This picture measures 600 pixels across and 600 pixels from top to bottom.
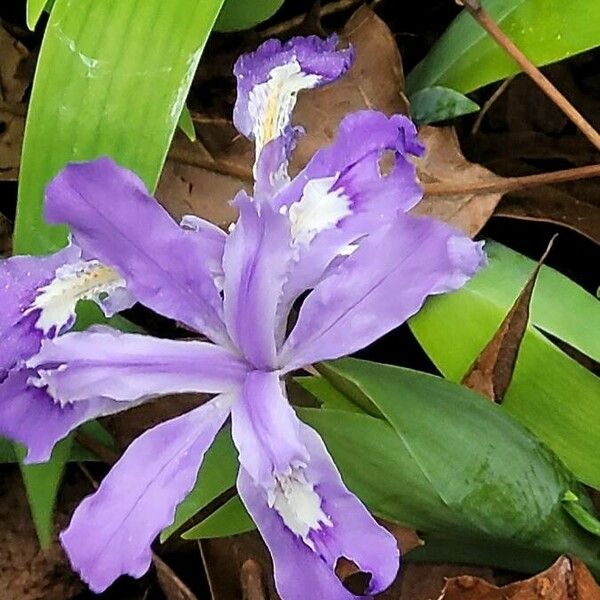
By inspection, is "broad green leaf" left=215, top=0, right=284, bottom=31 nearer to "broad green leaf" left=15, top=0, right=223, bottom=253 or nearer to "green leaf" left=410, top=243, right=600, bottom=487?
"broad green leaf" left=15, top=0, right=223, bottom=253

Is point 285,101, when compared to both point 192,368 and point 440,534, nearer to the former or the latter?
point 192,368

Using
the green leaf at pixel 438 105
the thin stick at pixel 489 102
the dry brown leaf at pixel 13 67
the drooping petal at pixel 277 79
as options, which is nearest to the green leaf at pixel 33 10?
the drooping petal at pixel 277 79

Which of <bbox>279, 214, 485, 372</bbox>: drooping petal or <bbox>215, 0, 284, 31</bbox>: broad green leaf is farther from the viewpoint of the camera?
<bbox>215, 0, 284, 31</bbox>: broad green leaf

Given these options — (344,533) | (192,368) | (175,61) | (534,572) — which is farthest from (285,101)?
(534,572)

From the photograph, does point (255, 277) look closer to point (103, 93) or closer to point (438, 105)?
point (103, 93)

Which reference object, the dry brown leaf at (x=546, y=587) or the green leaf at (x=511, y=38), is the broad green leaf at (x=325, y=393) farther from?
the green leaf at (x=511, y=38)

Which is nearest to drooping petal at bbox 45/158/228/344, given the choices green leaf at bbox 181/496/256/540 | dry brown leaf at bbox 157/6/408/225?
green leaf at bbox 181/496/256/540
